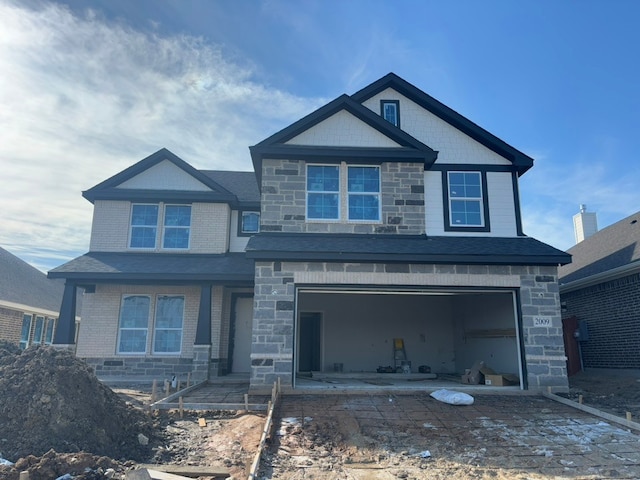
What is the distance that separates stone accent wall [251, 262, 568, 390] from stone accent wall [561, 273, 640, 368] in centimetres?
457

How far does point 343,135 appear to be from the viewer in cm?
1247

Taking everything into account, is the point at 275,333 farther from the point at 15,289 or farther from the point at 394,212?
the point at 15,289

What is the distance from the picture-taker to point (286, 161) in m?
12.2

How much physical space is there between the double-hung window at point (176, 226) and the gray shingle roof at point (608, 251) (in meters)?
13.3

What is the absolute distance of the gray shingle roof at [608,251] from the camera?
14375mm

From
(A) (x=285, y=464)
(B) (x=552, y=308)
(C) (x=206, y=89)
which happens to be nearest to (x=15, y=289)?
(C) (x=206, y=89)

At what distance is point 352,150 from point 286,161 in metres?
1.74

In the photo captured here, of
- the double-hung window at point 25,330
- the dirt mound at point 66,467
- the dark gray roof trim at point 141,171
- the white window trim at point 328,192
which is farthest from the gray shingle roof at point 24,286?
the dirt mound at point 66,467

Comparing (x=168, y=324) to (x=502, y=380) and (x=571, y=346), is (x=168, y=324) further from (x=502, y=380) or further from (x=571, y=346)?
(x=571, y=346)

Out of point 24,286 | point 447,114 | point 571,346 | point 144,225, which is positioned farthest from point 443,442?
point 24,286

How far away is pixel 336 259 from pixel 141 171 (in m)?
8.30

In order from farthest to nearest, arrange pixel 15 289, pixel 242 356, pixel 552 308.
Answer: pixel 15 289, pixel 242 356, pixel 552 308

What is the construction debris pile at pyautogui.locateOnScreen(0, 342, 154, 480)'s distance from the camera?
633 cm

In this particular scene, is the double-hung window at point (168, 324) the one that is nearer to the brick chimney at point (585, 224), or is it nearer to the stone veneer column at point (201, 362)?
the stone veneer column at point (201, 362)
